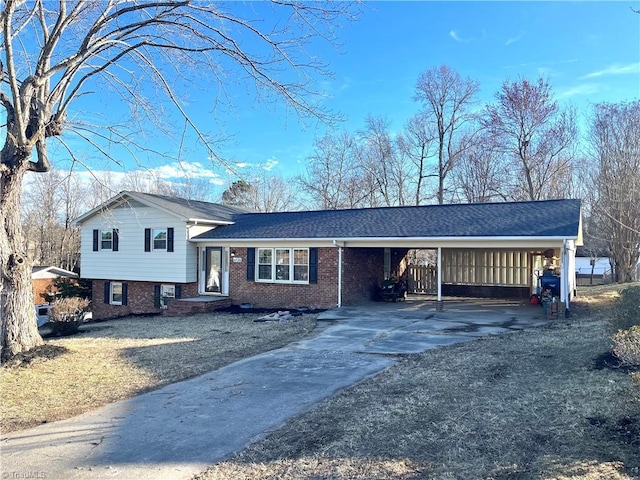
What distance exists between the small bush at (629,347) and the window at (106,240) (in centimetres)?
1953

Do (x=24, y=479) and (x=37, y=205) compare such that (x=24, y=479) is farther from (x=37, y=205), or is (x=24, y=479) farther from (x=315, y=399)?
(x=37, y=205)

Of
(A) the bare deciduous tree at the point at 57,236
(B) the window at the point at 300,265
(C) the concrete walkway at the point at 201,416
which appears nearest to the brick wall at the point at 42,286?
(A) the bare deciduous tree at the point at 57,236

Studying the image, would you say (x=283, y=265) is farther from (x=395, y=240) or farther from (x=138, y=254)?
(x=138, y=254)

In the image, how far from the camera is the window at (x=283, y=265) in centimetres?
1719

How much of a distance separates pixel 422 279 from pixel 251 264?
794 cm

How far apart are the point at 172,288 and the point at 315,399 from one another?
49.1 ft

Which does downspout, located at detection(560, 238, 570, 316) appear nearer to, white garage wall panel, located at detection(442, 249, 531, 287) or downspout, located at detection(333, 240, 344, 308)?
white garage wall panel, located at detection(442, 249, 531, 287)

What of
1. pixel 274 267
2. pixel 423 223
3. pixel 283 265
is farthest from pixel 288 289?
pixel 423 223

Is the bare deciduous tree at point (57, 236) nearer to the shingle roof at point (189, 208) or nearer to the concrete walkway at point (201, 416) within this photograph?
the shingle roof at point (189, 208)

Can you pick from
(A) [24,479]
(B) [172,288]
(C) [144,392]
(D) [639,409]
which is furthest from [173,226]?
(D) [639,409]

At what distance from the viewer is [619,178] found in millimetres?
24859

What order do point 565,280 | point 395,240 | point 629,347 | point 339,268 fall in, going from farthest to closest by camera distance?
point 339,268
point 395,240
point 565,280
point 629,347

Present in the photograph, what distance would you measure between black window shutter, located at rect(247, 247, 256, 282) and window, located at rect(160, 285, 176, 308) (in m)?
3.79

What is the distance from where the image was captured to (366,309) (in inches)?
627
